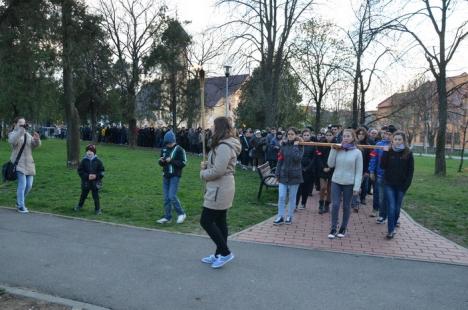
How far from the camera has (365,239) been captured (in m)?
7.15

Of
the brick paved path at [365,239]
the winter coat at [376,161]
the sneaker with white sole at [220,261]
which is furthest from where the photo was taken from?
the winter coat at [376,161]

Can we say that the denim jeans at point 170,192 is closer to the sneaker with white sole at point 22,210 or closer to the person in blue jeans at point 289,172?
the person in blue jeans at point 289,172

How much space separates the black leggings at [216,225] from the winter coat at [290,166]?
105 inches

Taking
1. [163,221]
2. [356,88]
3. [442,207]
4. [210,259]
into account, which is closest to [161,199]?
[163,221]

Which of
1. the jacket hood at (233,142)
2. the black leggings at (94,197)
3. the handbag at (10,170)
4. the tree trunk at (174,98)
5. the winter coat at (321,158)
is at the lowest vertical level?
the black leggings at (94,197)

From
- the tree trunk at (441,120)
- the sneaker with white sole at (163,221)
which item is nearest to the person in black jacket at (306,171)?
the sneaker with white sole at (163,221)

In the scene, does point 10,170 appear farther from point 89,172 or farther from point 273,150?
point 273,150

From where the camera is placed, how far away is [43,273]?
16.8 ft

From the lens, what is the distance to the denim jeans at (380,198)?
840 centimetres

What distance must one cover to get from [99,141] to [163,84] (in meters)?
9.19

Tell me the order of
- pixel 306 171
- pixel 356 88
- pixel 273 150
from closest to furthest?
pixel 306 171 → pixel 273 150 → pixel 356 88

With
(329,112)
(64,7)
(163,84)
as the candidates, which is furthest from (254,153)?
(329,112)

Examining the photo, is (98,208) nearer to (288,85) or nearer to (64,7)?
(64,7)

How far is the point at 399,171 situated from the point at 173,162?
12.3ft
